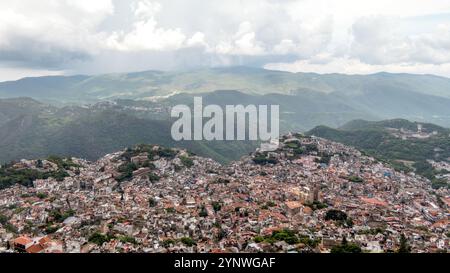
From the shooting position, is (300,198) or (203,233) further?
(300,198)

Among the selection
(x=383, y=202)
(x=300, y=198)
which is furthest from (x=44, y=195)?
(x=383, y=202)

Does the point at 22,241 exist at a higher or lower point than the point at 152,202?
higher

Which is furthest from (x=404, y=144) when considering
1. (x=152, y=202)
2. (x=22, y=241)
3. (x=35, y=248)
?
(x=35, y=248)

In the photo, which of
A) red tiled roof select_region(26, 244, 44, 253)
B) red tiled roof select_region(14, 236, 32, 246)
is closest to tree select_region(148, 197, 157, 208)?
red tiled roof select_region(14, 236, 32, 246)

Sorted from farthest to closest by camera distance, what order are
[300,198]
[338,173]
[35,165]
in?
1. [35,165]
2. [338,173]
3. [300,198]

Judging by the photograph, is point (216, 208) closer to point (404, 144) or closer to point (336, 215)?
point (336, 215)

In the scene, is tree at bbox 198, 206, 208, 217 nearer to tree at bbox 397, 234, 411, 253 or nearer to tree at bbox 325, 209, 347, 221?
tree at bbox 325, 209, 347, 221

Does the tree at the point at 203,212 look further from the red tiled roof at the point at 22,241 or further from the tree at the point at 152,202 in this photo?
the red tiled roof at the point at 22,241

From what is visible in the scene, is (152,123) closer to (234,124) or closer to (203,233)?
(234,124)
